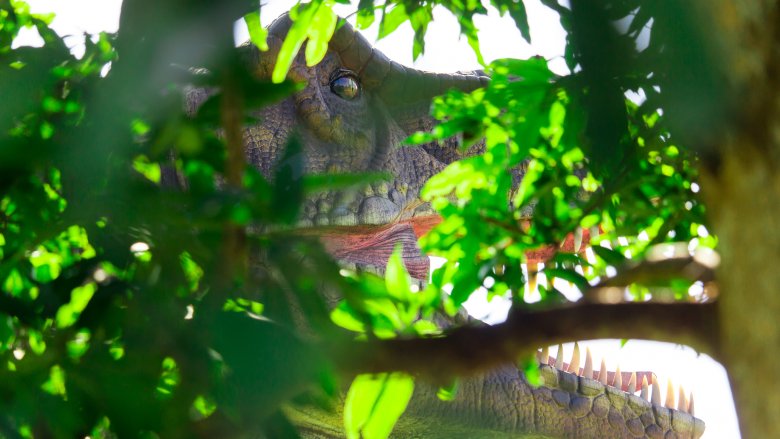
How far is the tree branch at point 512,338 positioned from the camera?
61 centimetres

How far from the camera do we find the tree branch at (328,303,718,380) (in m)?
0.61

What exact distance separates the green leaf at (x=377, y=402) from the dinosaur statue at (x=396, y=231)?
6.35 feet

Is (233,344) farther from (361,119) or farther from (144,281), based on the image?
(361,119)

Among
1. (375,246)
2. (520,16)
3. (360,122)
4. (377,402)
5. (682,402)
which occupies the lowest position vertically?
(682,402)

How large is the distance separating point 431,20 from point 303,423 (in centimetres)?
170

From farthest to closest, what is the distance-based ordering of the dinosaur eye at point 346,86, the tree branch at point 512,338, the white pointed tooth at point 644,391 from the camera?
the white pointed tooth at point 644,391
the dinosaur eye at point 346,86
the tree branch at point 512,338

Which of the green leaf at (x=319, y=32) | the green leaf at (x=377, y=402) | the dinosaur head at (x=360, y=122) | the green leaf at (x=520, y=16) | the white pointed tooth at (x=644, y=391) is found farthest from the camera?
the white pointed tooth at (x=644, y=391)

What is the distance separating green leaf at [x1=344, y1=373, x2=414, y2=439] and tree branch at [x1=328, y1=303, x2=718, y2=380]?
32mm

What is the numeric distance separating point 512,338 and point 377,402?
126 mm

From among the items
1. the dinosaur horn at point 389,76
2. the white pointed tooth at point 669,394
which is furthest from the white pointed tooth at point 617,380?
the dinosaur horn at point 389,76

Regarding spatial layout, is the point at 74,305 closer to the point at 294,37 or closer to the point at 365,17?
the point at 294,37

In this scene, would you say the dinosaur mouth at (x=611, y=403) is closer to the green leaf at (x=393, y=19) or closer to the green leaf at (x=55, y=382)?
the green leaf at (x=393, y=19)

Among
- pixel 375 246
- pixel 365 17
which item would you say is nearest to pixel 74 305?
pixel 365 17

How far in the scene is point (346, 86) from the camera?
292cm
